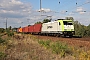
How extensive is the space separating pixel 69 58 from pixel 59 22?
861 inches

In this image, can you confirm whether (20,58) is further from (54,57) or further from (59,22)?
(59,22)

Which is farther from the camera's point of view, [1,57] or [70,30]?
[70,30]

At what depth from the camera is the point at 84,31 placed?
46750 mm

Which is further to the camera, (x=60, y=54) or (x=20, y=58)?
(x=60, y=54)

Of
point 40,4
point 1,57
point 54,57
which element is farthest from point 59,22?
point 1,57

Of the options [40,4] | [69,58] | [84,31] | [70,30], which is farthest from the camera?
[84,31]

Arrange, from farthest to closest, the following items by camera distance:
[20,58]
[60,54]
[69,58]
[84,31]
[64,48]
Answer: [84,31]
[64,48]
[60,54]
[69,58]
[20,58]

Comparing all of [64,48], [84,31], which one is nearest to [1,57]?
[64,48]

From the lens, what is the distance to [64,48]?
13.4 m

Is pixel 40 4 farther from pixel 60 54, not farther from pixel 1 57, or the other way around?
pixel 1 57

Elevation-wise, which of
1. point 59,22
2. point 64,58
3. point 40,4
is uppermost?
point 40,4

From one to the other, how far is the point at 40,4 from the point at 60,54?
2856 cm

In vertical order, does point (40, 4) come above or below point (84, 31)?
above

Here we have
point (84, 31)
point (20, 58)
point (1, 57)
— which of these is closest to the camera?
point (1, 57)
